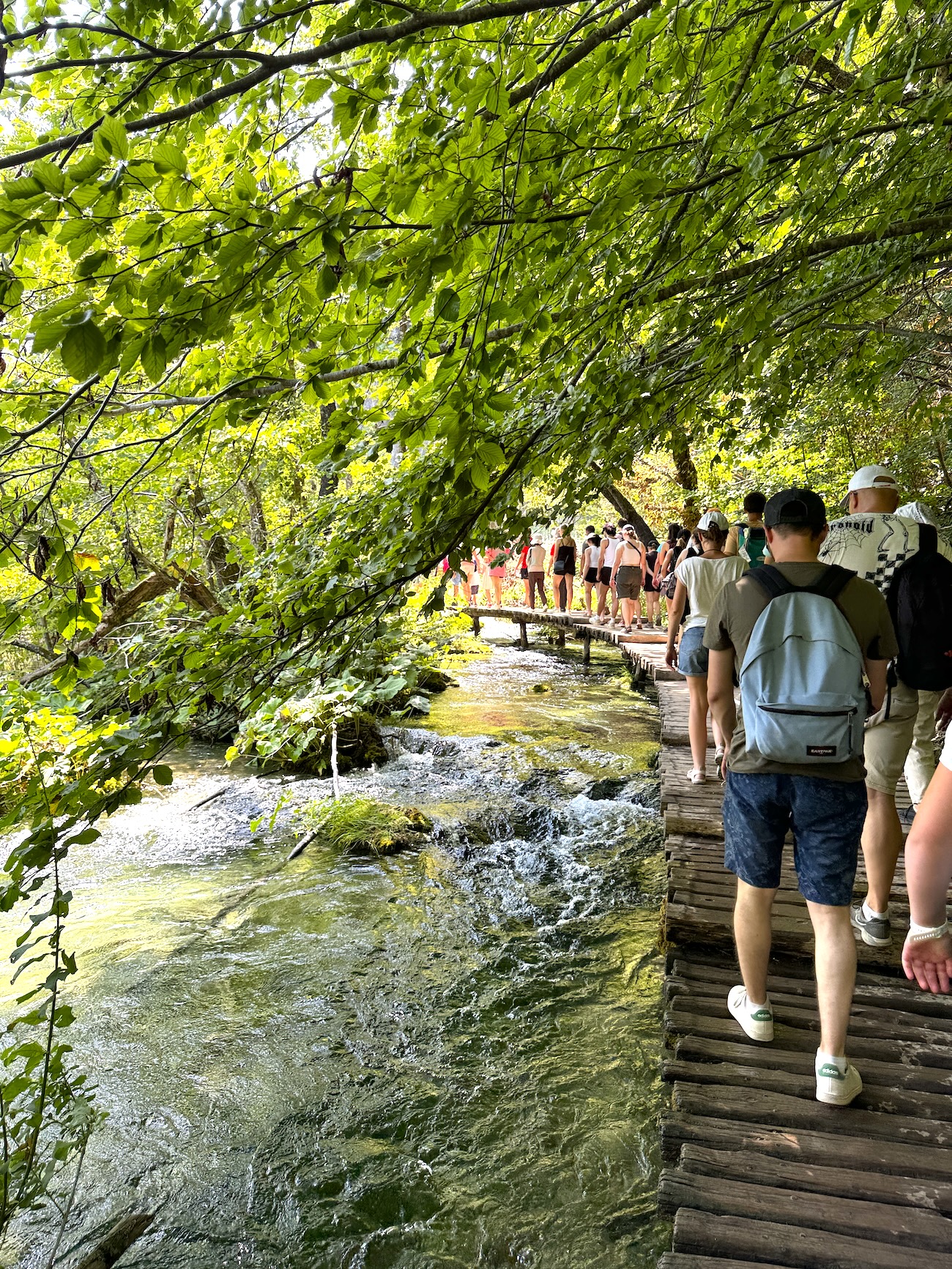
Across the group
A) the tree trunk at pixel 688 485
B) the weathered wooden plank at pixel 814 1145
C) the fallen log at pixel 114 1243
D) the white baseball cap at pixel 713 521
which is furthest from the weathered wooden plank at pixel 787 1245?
the tree trunk at pixel 688 485

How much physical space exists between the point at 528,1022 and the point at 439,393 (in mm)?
4150

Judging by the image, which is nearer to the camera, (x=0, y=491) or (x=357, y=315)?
(x=0, y=491)

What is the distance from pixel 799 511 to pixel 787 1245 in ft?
8.11

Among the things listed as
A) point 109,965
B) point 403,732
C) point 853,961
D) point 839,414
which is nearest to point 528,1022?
point 853,961

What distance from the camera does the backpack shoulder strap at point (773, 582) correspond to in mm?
2920

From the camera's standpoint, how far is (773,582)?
9.68 feet

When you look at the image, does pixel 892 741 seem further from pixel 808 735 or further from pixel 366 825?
pixel 366 825

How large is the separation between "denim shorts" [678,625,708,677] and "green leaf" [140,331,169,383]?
4.80 meters

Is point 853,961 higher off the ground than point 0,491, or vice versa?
point 0,491

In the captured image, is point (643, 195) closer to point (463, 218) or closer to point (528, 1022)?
point (463, 218)

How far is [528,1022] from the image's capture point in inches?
200

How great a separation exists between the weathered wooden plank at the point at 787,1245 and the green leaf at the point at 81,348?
3.03 metres

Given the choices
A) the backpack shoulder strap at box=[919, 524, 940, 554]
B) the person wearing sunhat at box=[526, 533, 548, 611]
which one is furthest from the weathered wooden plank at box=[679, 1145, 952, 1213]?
the person wearing sunhat at box=[526, 533, 548, 611]

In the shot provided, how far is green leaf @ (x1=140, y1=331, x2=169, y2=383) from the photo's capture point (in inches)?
74.7
